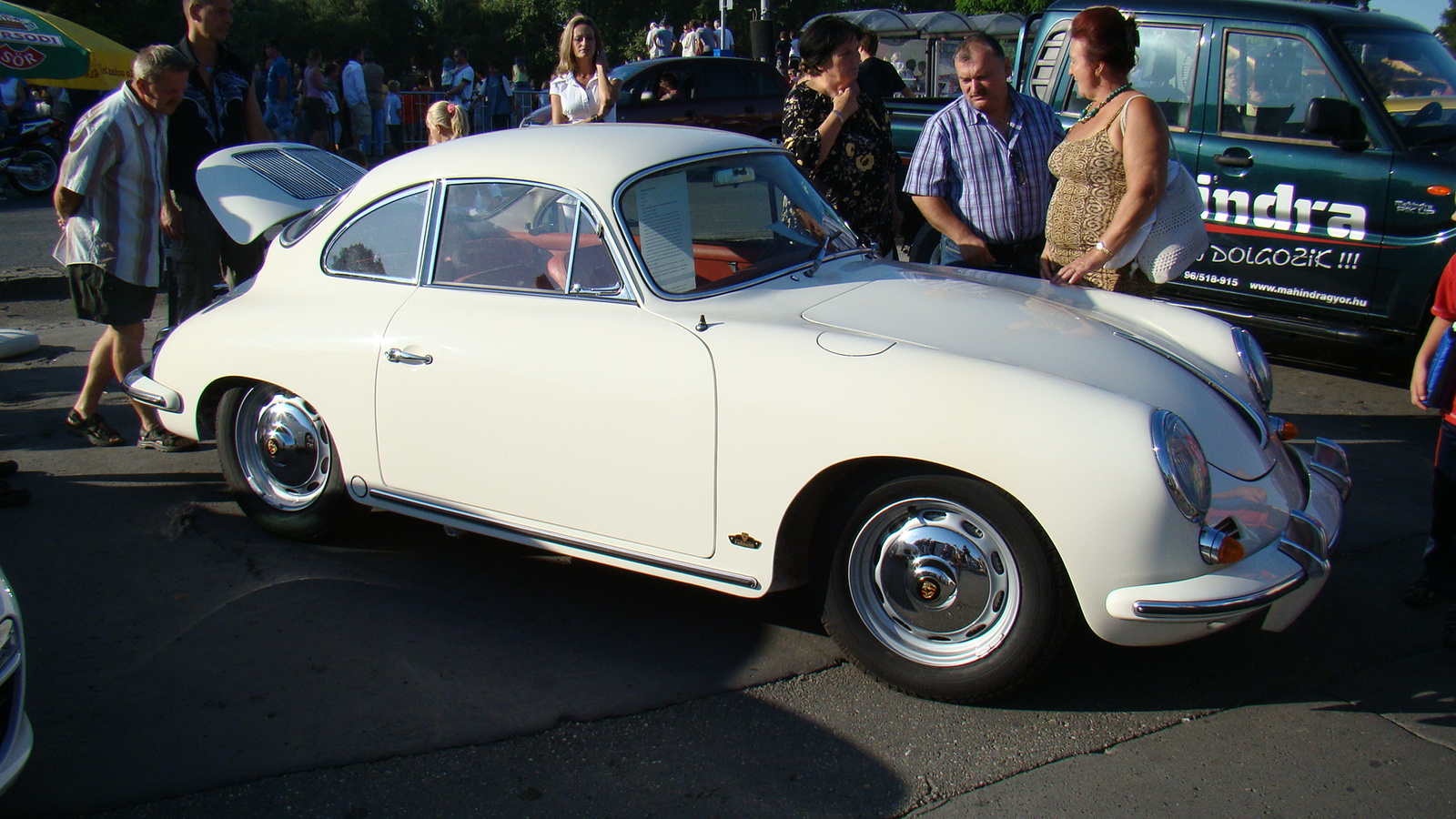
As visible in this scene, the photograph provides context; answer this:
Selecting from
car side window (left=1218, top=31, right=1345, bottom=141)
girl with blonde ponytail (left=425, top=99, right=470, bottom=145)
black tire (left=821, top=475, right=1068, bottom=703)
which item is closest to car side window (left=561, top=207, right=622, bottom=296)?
black tire (left=821, top=475, right=1068, bottom=703)

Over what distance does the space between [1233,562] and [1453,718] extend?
864 mm

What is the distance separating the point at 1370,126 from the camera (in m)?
5.65

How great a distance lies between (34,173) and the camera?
14.7m

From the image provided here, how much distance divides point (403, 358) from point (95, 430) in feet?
8.62

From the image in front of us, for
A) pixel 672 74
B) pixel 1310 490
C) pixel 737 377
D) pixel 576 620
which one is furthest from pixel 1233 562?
pixel 672 74

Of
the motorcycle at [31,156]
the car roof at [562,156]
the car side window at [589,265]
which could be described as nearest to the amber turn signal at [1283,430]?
the car roof at [562,156]

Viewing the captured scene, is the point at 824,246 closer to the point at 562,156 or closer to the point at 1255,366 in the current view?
the point at 562,156

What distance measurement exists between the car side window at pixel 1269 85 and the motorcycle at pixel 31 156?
14.7m

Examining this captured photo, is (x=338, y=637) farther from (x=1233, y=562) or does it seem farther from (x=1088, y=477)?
(x=1233, y=562)

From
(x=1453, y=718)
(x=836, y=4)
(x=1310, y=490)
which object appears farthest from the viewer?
(x=836, y=4)

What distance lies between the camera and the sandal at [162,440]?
518 centimetres

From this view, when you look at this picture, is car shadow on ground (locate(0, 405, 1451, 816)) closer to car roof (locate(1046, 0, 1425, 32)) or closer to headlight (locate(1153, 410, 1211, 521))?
headlight (locate(1153, 410, 1211, 521))

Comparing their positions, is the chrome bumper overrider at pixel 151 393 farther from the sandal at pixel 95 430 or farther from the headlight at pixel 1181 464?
the headlight at pixel 1181 464

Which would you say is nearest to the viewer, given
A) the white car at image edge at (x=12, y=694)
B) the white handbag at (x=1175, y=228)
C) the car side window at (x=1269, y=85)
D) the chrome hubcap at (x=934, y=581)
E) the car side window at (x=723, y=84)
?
the white car at image edge at (x=12, y=694)
